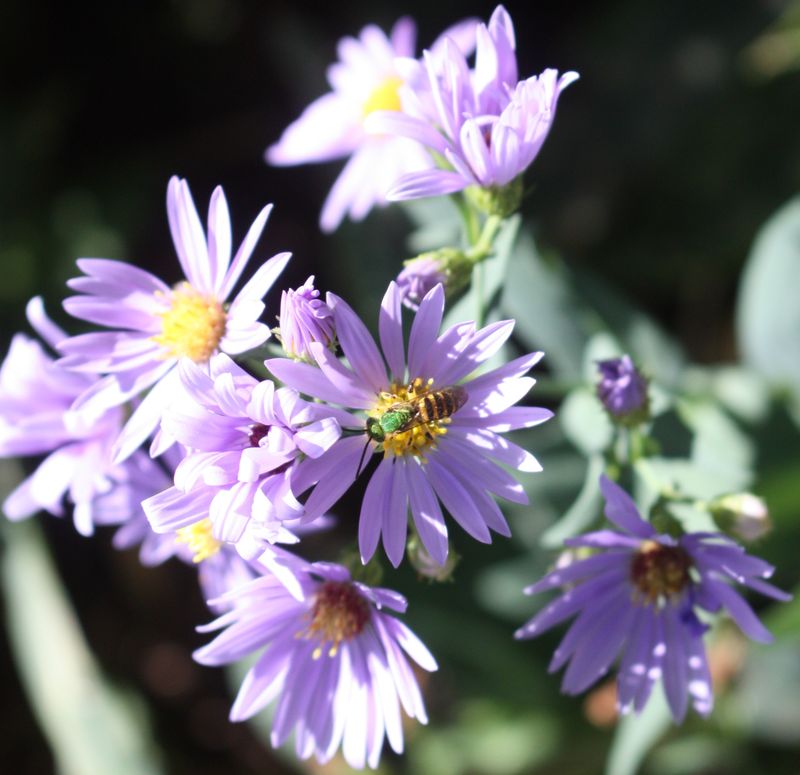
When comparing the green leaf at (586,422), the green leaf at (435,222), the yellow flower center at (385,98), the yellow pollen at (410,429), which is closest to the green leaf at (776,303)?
the green leaf at (586,422)

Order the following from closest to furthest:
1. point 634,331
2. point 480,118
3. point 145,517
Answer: point 480,118
point 145,517
point 634,331

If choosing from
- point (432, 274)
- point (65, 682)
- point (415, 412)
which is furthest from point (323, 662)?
point (65, 682)

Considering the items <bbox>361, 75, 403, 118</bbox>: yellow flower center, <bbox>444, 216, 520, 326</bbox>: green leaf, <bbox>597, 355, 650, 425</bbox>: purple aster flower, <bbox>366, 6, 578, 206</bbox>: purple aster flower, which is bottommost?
<bbox>597, 355, 650, 425</bbox>: purple aster flower

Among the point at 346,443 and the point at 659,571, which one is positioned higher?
the point at 346,443

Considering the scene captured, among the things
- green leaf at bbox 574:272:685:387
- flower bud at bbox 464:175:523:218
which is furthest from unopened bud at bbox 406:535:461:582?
green leaf at bbox 574:272:685:387

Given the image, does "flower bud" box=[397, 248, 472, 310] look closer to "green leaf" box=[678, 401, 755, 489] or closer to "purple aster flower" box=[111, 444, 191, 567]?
"purple aster flower" box=[111, 444, 191, 567]

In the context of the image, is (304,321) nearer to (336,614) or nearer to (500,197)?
(500,197)
